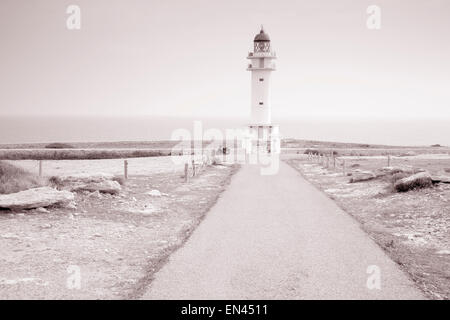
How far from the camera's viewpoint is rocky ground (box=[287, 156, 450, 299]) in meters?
10.2

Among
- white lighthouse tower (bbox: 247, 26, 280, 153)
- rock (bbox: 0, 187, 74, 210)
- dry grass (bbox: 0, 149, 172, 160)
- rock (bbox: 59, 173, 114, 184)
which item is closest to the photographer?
rock (bbox: 0, 187, 74, 210)

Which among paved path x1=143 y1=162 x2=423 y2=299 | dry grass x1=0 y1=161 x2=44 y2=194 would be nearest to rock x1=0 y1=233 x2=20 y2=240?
paved path x1=143 y1=162 x2=423 y2=299

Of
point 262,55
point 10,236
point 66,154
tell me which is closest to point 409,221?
point 10,236

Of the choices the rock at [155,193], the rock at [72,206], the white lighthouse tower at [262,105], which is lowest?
the rock at [155,193]

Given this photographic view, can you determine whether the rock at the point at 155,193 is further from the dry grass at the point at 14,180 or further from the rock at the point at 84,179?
the dry grass at the point at 14,180

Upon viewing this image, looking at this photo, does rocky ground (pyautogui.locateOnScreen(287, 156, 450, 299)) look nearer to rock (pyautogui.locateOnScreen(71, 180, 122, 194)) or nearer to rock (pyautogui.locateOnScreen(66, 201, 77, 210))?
rock (pyautogui.locateOnScreen(71, 180, 122, 194))

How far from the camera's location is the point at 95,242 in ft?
40.1

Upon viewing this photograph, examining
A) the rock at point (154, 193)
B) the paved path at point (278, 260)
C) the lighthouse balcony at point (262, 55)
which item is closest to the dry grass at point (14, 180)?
the rock at point (154, 193)

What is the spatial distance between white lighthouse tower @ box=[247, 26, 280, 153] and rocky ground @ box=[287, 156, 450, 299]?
23306mm

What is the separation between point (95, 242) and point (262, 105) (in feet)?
121

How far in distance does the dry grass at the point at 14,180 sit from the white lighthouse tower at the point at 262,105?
96.0ft

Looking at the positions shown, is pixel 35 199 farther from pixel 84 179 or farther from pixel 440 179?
pixel 440 179

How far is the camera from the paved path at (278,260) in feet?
28.7
